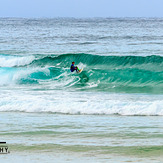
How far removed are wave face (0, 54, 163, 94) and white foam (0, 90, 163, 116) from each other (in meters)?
2.98

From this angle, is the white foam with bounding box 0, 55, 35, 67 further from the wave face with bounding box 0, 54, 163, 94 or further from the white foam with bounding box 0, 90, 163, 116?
the white foam with bounding box 0, 90, 163, 116

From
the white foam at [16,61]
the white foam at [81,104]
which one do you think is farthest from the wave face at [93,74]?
the white foam at [81,104]

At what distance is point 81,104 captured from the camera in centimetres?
1387

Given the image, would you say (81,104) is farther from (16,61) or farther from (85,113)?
(16,61)

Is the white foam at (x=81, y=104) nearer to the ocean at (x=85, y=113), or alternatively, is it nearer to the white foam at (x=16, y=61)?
the ocean at (x=85, y=113)

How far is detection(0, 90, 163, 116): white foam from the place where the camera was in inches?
513

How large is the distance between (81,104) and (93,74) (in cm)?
966

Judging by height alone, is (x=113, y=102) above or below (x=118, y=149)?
above

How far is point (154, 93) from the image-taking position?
58.5 feet

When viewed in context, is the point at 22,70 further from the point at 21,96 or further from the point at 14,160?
the point at 14,160

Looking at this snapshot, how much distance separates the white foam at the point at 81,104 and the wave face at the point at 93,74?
2.98 m

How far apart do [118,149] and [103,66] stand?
1959 centimetres

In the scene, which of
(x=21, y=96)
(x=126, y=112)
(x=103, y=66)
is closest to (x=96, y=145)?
(x=126, y=112)

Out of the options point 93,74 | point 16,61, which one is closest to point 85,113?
point 93,74
